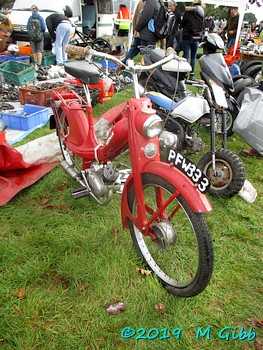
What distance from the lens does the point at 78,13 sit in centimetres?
1056

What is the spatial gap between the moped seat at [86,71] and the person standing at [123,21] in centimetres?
917

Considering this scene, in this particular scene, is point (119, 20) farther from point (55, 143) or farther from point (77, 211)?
point (77, 211)

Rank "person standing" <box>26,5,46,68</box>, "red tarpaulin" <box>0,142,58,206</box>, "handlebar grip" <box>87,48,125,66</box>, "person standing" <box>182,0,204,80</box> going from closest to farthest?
"handlebar grip" <box>87,48,125,66</box> < "red tarpaulin" <box>0,142,58,206</box> < "person standing" <box>182,0,204,80</box> < "person standing" <box>26,5,46,68</box>

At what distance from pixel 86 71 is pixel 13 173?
143cm

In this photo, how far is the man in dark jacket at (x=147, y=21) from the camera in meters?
6.20

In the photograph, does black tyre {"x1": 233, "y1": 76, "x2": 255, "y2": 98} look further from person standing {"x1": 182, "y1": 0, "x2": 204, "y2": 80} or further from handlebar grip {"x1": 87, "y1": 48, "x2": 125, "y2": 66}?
handlebar grip {"x1": 87, "y1": 48, "x2": 125, "y2": 66}

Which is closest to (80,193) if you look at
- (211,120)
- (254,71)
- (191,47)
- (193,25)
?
(211,120)

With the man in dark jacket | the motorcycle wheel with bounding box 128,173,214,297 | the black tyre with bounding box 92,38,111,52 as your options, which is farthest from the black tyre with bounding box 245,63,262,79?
the motorcycle wheel with bounding box 128,173,214,297

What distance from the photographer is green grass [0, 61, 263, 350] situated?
1.78 metres

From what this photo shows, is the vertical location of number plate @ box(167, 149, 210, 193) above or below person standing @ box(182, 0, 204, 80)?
below

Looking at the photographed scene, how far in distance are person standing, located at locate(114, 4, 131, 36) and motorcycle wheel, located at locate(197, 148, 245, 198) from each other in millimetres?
9002

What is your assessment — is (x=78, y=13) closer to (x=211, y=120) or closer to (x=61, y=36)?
(x=61, y=36)

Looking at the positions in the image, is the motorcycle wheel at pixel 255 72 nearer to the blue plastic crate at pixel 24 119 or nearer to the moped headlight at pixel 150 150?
the blue plastic crate at pixel 24 119

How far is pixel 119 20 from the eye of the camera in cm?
1061
